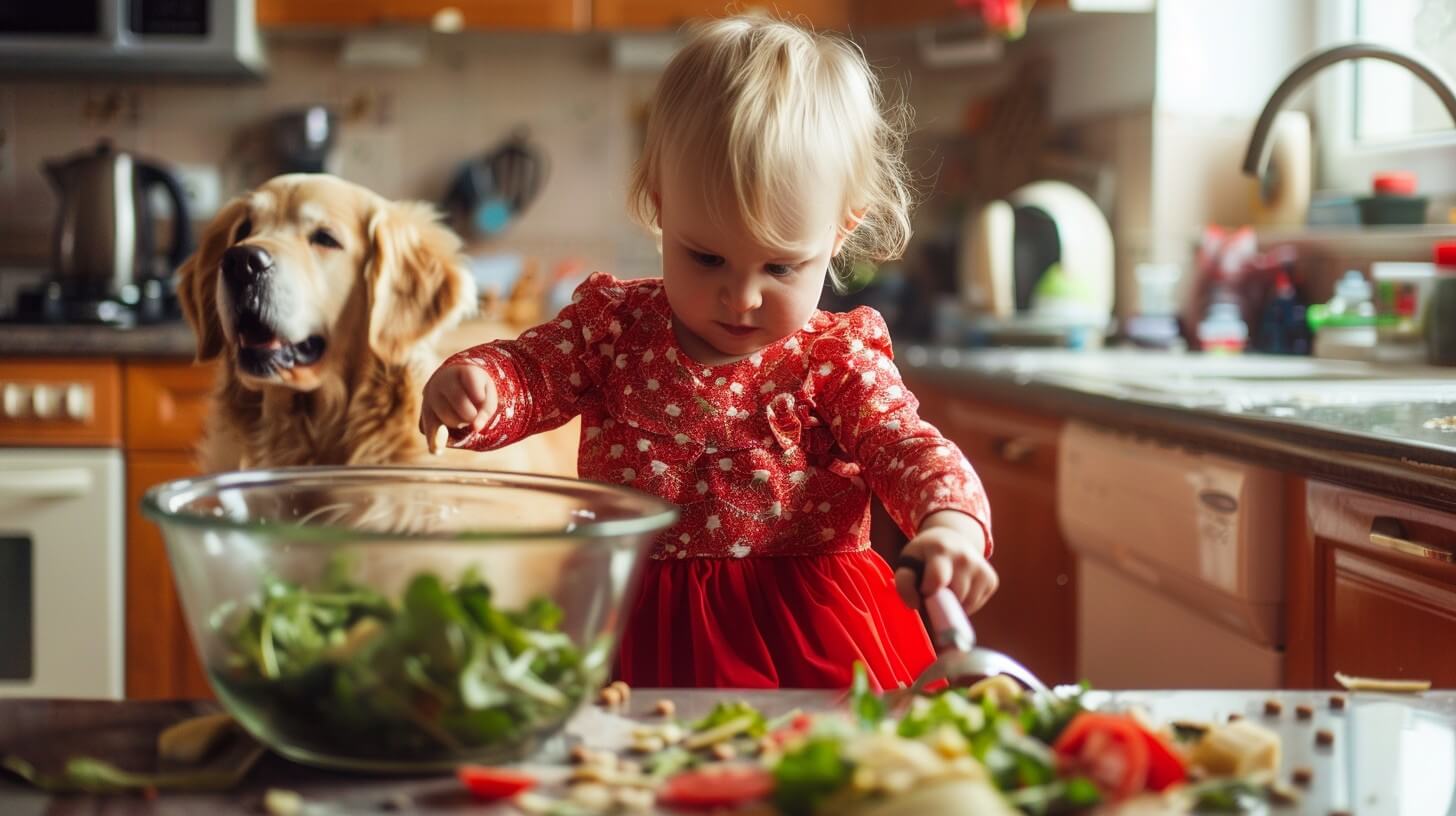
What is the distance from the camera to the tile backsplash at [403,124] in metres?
3.35

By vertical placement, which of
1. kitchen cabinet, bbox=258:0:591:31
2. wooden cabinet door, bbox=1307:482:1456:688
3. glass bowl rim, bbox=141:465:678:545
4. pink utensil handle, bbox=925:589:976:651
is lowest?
wooden cabinet door, bbox=1307:482:1456:688

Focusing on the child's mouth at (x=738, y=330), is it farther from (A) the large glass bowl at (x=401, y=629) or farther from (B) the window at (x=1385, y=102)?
(B) the window at (x=1385, y=102)

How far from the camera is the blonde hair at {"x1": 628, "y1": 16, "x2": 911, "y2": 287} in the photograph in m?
0.91

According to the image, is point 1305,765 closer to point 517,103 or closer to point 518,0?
point 518,0

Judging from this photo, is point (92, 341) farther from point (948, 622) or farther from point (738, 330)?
point (948, 622)

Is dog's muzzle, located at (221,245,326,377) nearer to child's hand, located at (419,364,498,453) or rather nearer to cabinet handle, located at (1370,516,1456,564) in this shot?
child's hand, located at (419,364,498,453)

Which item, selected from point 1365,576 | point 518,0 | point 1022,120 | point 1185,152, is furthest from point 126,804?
point 1022,120

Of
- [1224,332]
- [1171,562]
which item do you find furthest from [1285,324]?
[1171,562]

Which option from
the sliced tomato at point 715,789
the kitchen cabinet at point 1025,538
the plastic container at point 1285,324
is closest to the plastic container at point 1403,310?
the plastic container at point 1285,324

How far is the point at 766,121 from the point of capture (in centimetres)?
91

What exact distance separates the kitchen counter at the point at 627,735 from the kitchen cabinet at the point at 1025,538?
4.68ft

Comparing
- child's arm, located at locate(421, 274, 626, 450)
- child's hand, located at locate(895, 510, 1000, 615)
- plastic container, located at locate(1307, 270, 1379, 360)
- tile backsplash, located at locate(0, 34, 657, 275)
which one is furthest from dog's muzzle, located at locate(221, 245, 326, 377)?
tile backsplash, located at locate(0, 34, 657, 275)

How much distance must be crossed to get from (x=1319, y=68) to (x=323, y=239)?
1312 mm

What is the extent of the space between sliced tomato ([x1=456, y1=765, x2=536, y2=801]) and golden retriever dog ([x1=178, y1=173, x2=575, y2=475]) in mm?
1004
